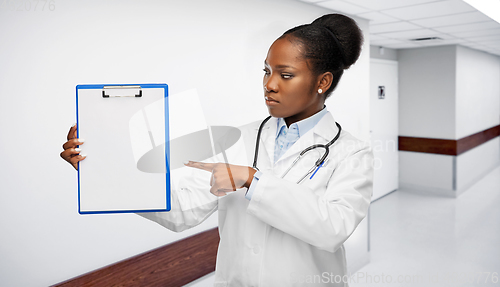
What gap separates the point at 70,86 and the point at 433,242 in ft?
13.4

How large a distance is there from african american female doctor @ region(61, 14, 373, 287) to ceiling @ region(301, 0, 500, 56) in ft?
6.59

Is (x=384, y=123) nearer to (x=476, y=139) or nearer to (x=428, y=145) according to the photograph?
(x=428, y=145)

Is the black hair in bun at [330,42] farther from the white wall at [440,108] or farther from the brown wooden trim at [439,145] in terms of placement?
the brown wooden trim at [439,145]

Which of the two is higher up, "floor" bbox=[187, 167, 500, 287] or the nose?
the nose

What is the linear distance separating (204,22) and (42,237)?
1.44 metres

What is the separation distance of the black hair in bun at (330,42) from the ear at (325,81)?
0.01 metres

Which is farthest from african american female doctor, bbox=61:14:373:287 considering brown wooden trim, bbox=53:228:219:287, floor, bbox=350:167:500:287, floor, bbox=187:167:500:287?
floor, bbox=350:167:500:287

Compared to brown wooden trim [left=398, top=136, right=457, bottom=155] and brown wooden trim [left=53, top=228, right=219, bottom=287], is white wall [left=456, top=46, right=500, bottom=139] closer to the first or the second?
brown wooden trim [left=398, top=136, right=457, bottom=155]

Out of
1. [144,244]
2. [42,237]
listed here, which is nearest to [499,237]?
[144,244]

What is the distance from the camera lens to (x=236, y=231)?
1193mm

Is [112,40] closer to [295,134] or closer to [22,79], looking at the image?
[22,79]

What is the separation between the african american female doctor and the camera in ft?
3.18

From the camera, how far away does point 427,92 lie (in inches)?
243

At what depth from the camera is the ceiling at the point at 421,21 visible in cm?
309
